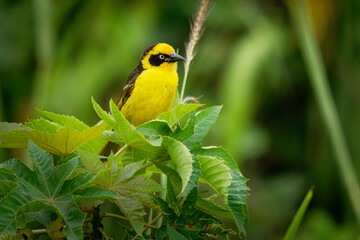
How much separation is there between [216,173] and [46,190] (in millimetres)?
239

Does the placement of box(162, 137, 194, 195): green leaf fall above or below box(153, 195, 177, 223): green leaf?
above

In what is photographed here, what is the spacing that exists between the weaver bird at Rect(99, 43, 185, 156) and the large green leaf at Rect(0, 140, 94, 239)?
991mm

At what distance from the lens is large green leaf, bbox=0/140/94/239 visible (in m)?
0.78

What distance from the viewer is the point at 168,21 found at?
414cm

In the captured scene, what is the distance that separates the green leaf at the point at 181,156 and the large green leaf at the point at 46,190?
0.38ft

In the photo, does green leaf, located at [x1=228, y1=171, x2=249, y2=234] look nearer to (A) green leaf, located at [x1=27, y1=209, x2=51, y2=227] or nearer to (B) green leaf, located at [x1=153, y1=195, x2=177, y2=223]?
(B) green leaf, located at [x1=153, y1=195, x2=177, y2=223]

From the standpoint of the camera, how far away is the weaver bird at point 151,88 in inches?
72.4

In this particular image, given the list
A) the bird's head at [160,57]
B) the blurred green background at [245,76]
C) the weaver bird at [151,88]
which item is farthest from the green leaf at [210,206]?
the blurred green background at [245,76]

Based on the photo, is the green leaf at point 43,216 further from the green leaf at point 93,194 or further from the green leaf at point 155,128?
the green leaf at point 155,128

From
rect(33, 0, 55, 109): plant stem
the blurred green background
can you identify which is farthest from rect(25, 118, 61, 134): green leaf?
the blurred green background

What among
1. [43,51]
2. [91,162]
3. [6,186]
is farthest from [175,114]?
[43,51]

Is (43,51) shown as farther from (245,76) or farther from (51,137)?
(51,137)

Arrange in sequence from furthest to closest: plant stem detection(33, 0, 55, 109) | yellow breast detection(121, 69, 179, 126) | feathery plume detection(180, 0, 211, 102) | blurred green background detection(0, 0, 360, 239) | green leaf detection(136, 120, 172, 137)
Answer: blurred green background detection(0, 0, 360, 239) → plant stem detection(33, 0, 55, 109) → yellow breast detection(121, 69, 179, 126) → feathery plume detection(180, 0, 211, 102) → green leaf detection(136, 120, 172, 137)

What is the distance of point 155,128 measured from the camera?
884 millimetres
